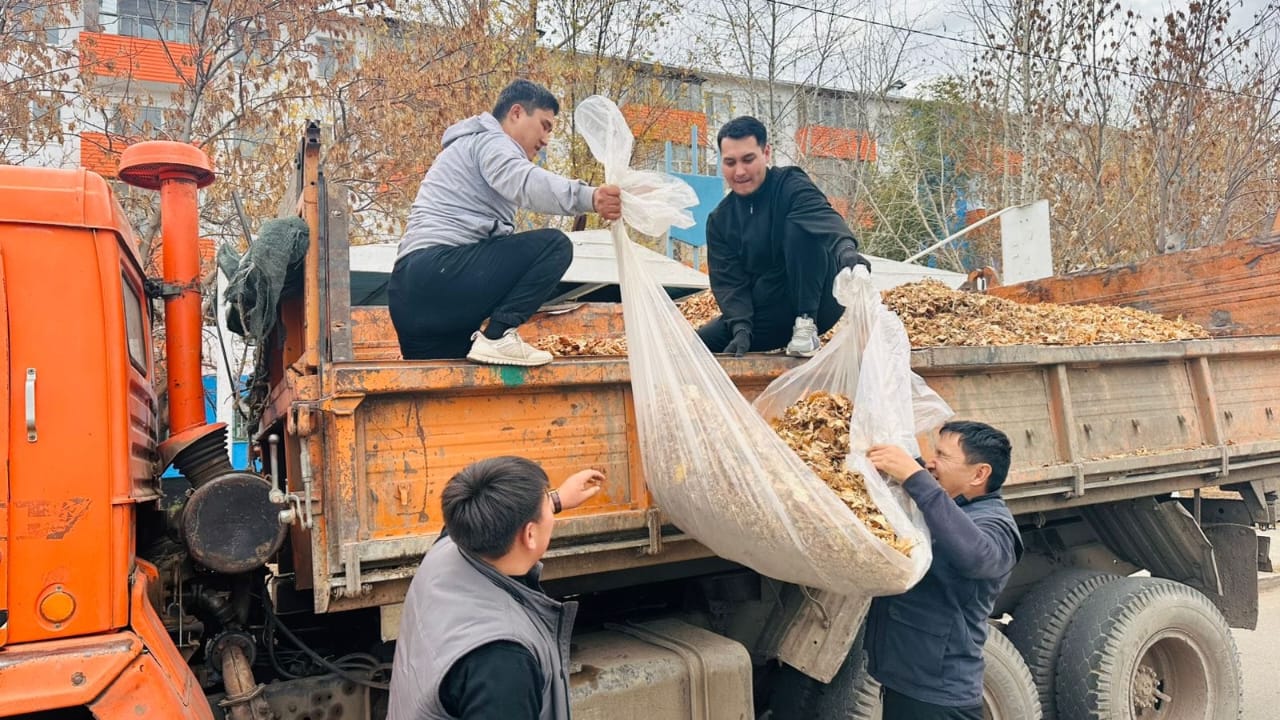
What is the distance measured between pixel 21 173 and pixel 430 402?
1.10 m

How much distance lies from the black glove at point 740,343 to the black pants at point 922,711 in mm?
1438

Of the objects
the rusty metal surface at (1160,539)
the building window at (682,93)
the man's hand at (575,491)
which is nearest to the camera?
the man's hand at (575,491)

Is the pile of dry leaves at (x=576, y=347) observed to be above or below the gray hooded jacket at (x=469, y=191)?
below

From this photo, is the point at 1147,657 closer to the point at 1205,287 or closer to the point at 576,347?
the point at 1205,287

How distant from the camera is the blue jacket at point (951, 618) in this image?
2492 millimetres

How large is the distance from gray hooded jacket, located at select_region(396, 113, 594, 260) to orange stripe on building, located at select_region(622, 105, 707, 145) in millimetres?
10905

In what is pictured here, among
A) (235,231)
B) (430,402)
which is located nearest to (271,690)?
(430,402)

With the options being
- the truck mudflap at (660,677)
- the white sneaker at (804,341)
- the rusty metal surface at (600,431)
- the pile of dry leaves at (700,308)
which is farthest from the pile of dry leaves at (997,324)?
the pile of dry leaves at (700,308)

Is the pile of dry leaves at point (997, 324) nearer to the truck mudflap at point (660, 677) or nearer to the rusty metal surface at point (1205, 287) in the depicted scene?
the rusty metal surface at point (1205, 287)

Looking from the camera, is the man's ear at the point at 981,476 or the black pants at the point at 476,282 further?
the black pants at the point at 476,282

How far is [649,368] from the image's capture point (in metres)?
2.52

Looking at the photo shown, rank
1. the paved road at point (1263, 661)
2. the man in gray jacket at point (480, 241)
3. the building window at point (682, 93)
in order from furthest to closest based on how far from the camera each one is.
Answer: the building window at point (682, 93) → the paved road at point (1263, 661) → the man in gray jacket at point (480, 241)

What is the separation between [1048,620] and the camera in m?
3.79

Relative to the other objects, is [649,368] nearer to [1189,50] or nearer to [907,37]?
[1189,50]
